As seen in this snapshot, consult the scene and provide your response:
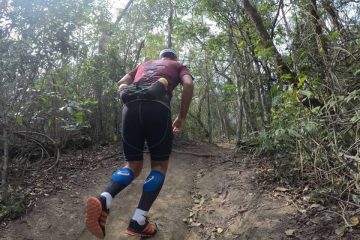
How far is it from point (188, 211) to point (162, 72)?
1.54 meters

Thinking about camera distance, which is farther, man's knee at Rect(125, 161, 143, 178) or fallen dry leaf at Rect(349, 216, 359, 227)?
man's knee at Rect(125, 161, 143, 178)

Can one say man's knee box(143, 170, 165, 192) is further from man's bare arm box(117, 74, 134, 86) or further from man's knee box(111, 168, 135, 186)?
man's bare arm box(117, 74, 134, 86)

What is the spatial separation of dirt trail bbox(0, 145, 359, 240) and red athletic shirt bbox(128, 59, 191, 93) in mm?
1333

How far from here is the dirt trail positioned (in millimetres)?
3254

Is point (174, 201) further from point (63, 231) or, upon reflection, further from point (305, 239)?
point (305, 239)

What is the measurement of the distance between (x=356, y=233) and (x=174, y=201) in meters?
2.08

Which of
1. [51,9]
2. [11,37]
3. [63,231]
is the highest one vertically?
[51,9]

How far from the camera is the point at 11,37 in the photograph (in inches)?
154

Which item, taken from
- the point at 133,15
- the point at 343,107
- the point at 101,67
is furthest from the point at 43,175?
the point at 133,15

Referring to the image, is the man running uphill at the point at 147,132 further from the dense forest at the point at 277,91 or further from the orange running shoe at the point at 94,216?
the dense forest at the point at 277,91

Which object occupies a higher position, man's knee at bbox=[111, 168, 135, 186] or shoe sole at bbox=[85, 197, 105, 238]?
man's knee at bbox=[111, 168, 135, 186]

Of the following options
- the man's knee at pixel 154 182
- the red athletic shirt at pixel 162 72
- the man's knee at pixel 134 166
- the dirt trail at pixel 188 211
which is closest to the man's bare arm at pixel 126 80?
the red athletic shirt at pixel 162 72

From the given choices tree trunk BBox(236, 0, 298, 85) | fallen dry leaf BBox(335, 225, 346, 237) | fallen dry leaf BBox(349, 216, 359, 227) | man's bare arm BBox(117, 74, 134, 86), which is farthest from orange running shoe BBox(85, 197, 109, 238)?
tree trunk BBox(236, 0, 298, 85)

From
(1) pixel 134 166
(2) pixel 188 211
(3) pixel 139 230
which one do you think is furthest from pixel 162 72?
(2) pixel 188 211
